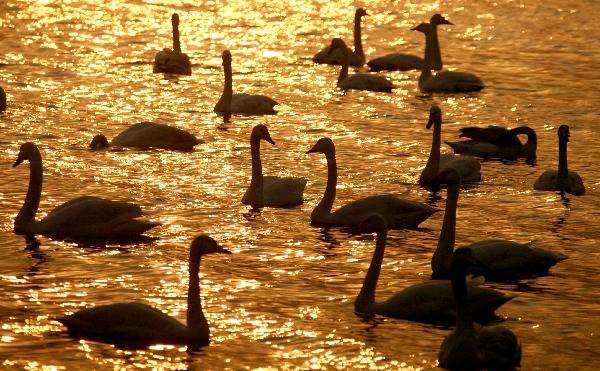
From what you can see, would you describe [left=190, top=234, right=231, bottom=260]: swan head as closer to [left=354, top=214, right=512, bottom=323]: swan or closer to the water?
the water

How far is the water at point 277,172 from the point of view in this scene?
1273 centimetres

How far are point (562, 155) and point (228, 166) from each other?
173 inches

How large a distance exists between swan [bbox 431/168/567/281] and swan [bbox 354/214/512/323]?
1.20m

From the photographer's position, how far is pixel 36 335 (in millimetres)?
12555

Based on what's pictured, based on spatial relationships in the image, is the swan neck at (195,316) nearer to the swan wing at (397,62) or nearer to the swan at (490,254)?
the swan at (490,254)

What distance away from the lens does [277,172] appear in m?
20.2

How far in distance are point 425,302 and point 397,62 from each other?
1675 cm

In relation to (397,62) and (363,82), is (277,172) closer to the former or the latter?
(363,82)

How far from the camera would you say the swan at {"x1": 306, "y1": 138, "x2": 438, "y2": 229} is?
54.5 feet

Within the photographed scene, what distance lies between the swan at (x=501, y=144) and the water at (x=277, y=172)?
0.97 ft

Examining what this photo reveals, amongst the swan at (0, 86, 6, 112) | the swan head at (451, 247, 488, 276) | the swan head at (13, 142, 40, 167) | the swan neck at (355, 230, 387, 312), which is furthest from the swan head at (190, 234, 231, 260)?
the swan at (0, 86, 6, 112)

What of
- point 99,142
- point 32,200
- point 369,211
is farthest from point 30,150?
point 99,142

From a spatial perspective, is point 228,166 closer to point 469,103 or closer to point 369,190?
point 369,190

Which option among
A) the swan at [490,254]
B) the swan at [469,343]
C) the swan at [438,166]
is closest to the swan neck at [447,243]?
the swan at [490,254]
